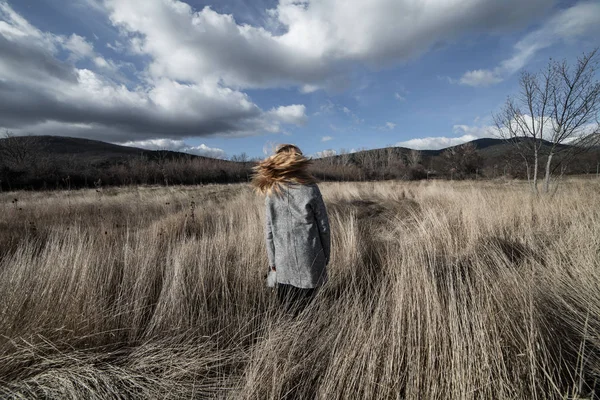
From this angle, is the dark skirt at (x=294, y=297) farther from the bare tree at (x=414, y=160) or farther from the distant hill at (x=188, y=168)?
the bare tree at (x=414, y=160)

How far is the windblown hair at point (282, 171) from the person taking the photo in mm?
2104

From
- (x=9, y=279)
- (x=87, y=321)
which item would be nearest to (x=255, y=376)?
(x=87, y=321)

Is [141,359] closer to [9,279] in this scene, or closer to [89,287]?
[89,287]

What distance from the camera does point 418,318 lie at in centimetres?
158

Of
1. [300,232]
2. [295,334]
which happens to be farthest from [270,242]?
[295,334]

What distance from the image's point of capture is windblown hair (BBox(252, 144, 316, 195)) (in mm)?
2104

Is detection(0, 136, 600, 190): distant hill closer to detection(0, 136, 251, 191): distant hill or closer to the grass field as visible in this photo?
detection(0, 136, 251, 191): distant hill

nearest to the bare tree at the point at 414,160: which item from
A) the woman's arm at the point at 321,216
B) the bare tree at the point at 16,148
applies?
the woman's arm at the point at 321,216

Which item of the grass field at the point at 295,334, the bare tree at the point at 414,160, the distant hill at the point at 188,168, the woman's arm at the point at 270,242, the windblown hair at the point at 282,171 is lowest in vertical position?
the grass field at the point at 295,334

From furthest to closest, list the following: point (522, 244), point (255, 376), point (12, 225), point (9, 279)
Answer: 1. point (12, 225)
2. point (522, 244)
3. point (9, 279)
4. point (255, 376)

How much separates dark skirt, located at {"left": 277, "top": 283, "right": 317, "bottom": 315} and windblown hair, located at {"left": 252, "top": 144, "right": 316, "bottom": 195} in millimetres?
968

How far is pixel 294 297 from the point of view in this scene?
238 cm

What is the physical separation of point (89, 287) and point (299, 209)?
2.25 meters

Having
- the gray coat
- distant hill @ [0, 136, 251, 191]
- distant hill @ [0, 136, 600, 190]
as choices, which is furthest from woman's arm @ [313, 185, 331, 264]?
distant hill @ [0, 136, 251, 191]
